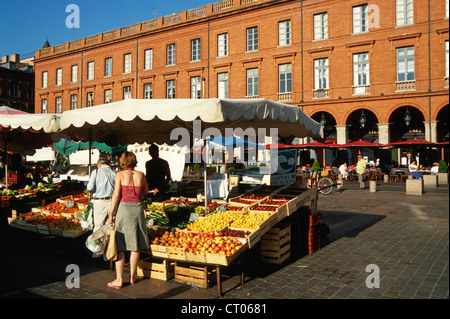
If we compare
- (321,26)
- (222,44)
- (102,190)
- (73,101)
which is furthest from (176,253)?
(73,101)

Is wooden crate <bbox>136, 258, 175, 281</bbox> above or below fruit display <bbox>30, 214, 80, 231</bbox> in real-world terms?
below

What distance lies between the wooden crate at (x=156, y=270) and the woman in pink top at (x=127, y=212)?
387mm

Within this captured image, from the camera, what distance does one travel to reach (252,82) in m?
28.6

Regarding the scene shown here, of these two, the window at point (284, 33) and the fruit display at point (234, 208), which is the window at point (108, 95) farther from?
the fruit display at point (234, 208)

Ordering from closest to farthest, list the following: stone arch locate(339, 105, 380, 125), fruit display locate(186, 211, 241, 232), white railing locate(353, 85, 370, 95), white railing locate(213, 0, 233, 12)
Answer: fruit display locate(186, 211, 241, 232)
stone arch locate(339, 105, 380, 125)
white railing locate(353, 85, 370, 95)
white railing locate(213, 0, 233, 12)

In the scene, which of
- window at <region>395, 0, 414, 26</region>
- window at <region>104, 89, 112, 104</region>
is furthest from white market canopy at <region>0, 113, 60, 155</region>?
window at <region>104, 89, 112, 104</region>

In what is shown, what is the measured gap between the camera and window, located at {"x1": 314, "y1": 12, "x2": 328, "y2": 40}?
2577 centimetres

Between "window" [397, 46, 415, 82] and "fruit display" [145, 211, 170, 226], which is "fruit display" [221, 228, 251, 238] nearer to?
"fruit display" [145, 211, 170, 226]

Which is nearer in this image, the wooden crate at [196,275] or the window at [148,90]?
the wooden crate at [196,275]

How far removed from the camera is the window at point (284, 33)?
27.1 meters

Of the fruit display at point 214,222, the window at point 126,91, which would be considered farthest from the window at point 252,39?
the fruit display at point 214,222

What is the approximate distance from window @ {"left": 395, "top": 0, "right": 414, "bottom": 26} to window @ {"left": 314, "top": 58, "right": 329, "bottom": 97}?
525 cm

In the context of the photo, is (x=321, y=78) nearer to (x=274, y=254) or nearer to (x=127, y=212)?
(x=274, y=254)

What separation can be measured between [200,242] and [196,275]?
0.46m
